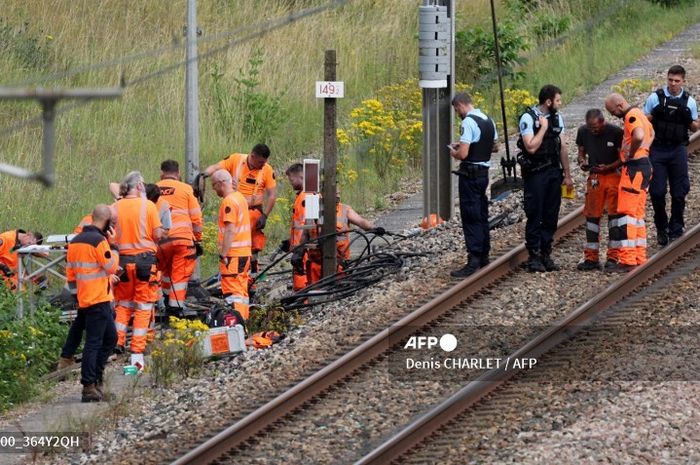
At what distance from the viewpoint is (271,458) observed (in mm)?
10859

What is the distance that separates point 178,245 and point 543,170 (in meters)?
3.77

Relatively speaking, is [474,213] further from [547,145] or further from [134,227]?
[134,227]

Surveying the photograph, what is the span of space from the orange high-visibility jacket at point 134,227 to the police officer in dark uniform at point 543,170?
3475mm

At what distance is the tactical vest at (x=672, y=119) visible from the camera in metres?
15.1

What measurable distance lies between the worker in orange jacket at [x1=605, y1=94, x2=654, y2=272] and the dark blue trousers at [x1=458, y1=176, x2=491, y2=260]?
1.24 metres

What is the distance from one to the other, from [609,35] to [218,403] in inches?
735

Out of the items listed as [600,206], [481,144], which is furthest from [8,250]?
[600,206]

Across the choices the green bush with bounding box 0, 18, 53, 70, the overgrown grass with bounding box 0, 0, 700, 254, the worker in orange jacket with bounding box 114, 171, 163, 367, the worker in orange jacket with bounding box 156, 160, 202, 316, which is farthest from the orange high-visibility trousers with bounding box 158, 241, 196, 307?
the green bush with bounding box 0, 18, 53, 70

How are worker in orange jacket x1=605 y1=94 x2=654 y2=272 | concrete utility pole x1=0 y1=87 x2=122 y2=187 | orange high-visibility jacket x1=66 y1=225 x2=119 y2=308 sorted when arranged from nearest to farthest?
concrete utility pole x1=0 y1=87 x2=122 y2=187, orange high-visibility jacket x1=66 y1=225 x2=119 y2=308, worker in orange jacket x1=605 y1=94 x2=654 y2=272

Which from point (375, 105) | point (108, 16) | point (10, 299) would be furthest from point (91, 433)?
point (108, 16)

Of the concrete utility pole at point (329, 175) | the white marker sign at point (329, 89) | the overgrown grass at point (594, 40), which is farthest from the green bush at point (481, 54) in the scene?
the white marker sign at point (329, 89)

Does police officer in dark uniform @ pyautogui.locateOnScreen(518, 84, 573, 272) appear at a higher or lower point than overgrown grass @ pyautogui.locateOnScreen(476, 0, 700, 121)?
lower

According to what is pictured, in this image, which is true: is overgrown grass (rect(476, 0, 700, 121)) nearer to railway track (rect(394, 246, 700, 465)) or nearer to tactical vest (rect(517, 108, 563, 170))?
tactical vest (rect(517, 108, 563, 170))

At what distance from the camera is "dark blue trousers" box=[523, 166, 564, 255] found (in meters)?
14.6
